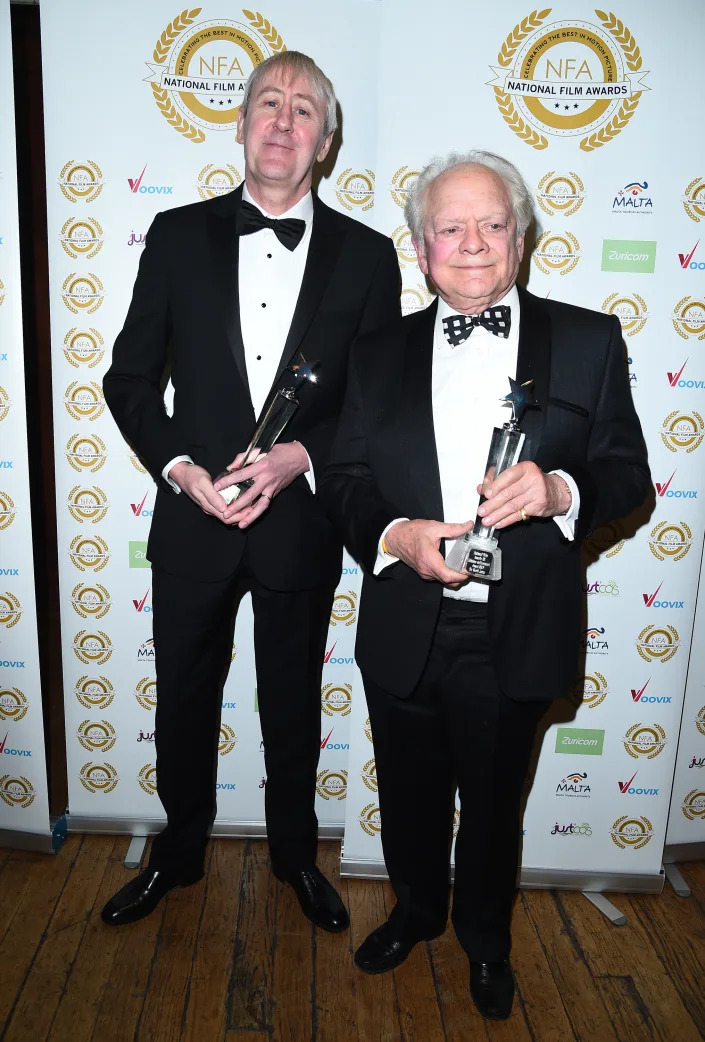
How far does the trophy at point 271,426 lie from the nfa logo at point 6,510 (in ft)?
2.98

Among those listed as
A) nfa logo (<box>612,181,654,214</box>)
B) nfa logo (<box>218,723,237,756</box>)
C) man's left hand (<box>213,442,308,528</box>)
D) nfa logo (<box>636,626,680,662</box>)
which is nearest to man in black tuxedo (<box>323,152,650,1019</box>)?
man's left hand (<box>213,442,308,528</box>)

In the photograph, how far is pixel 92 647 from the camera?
2.93 meters

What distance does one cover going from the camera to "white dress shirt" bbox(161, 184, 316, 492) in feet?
7.57

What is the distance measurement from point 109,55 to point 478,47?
1.07 m

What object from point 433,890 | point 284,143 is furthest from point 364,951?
point 284,143

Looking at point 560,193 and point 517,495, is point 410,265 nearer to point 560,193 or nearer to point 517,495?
point 560,193

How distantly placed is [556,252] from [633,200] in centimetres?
25

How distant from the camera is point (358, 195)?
2.67m

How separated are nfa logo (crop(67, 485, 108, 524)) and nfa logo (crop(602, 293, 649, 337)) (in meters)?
1.68

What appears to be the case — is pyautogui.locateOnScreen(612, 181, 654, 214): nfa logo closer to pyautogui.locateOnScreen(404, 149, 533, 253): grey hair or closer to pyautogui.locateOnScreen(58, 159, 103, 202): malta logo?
pyautogui.locateOnScreen(404, 149, 533, 253): grey hair

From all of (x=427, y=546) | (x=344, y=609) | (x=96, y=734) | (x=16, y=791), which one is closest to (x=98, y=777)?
(x=96, y=734)

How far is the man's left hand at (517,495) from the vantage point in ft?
5.85

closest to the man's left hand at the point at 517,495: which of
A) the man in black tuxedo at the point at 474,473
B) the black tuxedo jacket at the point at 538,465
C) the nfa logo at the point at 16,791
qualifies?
the man in black tuxedo at the point at 474,473

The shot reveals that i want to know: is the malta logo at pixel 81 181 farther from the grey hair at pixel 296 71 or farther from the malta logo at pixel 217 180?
the grey hair at pixel 296 71
